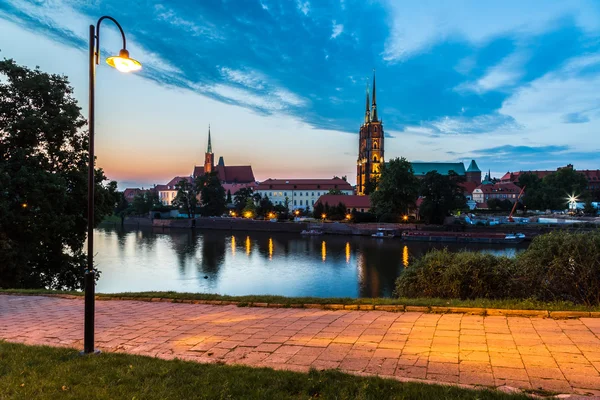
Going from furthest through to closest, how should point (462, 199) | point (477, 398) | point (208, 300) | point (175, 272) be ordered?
point (462, 199) < point (175, 272) < point (208, 300) < point (477, 398)

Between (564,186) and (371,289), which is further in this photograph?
(564,186)

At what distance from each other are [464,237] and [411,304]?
49.2 m

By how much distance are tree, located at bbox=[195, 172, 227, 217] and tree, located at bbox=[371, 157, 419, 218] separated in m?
36.1

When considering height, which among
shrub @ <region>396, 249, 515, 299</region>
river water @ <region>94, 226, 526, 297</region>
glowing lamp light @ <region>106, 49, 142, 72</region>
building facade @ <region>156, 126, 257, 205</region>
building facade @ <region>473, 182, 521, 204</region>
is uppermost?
building facade @ <region>156, 126, 257, 205</region>

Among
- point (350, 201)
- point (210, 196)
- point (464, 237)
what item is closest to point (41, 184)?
point (464, 237)

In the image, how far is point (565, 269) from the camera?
798 cm

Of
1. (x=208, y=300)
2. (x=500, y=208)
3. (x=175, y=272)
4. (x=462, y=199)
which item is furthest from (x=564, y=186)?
(x=208, y=300)

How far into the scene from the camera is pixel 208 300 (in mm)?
8703

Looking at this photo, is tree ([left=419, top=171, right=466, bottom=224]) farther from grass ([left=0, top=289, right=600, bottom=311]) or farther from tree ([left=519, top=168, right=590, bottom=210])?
grass ([left=0, top=289, right=600, bottom=311])

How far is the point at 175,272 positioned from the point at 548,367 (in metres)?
29.8

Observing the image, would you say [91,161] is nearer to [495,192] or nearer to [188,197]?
[188,197]

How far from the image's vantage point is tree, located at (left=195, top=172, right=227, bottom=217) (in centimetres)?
8300

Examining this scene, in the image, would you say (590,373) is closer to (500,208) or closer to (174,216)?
(174,216)

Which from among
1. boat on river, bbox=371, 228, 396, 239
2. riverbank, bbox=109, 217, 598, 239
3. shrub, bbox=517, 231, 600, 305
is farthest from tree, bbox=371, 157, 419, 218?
shrub, bbox=517, 231, 600, 305
